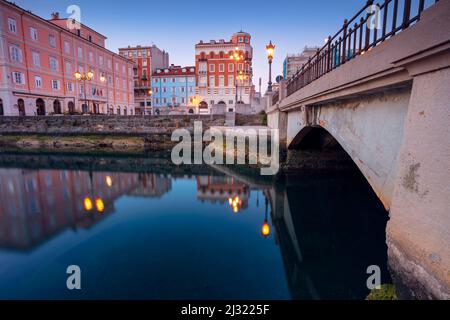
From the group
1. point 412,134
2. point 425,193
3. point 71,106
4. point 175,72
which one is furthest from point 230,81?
point 425,193

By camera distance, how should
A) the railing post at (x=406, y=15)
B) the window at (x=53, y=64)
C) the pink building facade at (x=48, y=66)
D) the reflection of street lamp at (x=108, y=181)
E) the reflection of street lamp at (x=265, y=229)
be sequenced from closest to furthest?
the railing post at (x=406, y=15) → the reflection of street lamp at (x=265, y=229) → the reflection of street lamp at (x=108, y=181) → the pink building facade at (x=48, y=66) → the window at (x=53, y=64)

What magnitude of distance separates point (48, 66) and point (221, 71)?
28794 millimetres

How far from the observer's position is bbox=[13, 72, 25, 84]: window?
30270mm

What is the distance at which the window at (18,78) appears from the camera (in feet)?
99.3

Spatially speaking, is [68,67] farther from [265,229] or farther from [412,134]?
[412,134]

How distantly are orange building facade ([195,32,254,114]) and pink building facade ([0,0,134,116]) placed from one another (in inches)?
649

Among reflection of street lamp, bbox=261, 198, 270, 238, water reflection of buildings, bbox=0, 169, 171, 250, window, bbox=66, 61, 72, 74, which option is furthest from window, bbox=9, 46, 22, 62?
reflection of street lamp, bbox=261, 198, 270, 238

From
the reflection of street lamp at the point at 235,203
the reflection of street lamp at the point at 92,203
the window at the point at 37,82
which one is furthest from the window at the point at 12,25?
the reflection of street lamp at the point at 235,203

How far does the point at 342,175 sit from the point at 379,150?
10464 millimetres

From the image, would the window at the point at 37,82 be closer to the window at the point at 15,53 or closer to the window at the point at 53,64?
the window at the point at 15,53

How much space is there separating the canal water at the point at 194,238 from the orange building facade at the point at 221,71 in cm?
3772

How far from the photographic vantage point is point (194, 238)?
8133 millimetres

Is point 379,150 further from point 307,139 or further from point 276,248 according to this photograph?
point 307,139

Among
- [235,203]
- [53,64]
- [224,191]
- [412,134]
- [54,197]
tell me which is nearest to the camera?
[412,134]
